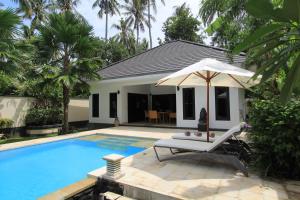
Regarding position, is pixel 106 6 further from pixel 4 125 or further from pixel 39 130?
pixel 4 125

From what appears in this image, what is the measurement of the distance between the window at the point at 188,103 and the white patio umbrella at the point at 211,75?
5.70m

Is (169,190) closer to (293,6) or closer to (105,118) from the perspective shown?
(293,6)

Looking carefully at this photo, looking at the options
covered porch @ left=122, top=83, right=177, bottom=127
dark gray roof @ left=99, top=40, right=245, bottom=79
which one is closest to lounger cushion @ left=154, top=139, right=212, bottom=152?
dark gray roof @ left=99, top=40, right=245, bottom=79

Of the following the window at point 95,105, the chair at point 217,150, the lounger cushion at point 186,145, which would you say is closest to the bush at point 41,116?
the window at point 95,105

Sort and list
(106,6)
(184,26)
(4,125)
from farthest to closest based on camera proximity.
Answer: (106,6), (184,26), (4,125)

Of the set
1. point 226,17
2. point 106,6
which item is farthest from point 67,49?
point 106,6

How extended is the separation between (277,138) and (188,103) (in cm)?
916

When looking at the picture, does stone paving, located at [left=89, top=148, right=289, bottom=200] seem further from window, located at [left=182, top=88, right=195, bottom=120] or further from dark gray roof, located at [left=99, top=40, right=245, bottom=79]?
dark gray roof, located at [left=99, top=40, right=245, bottom=79]

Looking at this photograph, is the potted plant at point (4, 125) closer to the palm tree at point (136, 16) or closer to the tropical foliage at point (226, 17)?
the tropical foliage at point (226, 17)

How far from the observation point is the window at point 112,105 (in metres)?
17.3

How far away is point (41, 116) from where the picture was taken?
14.2m

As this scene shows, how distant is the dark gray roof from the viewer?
1339cm

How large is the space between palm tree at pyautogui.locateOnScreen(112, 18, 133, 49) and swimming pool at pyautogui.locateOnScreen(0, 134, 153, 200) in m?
28.1

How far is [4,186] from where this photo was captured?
5.96 metres
